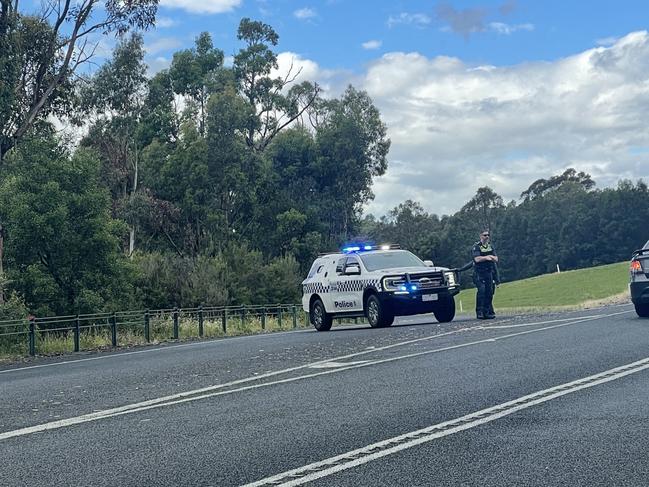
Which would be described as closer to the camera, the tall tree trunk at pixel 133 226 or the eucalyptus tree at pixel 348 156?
the tall tree trunk at pixel 133 226

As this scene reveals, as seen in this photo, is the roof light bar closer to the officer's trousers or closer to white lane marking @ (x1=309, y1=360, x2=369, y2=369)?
the officer's trousers

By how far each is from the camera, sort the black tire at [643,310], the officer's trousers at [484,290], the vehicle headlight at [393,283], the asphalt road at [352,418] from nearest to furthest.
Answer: the asphalt road at [352,418] < the black tire at [643,310] < the officer's trousers at [484,290] < the vehicle headlight at [393,283]

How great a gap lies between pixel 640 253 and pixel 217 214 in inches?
1655

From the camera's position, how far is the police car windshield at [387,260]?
2167 centimetres

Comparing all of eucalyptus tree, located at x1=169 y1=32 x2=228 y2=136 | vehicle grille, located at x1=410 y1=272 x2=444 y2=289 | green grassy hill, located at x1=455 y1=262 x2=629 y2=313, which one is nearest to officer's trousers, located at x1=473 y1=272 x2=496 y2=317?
vehicle grille, located at x1=410 y1=272 x2=444 y2=289

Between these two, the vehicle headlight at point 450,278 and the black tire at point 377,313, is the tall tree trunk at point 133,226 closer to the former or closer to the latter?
the black tire at point 377,313

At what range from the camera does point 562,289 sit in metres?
68.6

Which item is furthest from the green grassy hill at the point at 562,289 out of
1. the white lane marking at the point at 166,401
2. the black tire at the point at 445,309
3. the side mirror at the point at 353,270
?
the white lane marking at the point at 166,401

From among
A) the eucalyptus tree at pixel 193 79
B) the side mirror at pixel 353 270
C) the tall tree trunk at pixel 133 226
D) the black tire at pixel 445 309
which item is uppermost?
the eucalyptus tree at pixel 193 79

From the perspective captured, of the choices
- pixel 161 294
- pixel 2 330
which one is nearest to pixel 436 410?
pixel 2 330

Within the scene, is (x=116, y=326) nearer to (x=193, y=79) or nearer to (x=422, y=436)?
(x=422, y=436)

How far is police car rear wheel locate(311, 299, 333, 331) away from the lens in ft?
75.0

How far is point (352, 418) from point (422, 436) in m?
1.12

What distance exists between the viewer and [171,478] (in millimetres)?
6152
